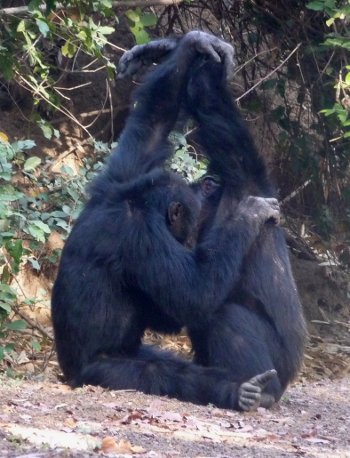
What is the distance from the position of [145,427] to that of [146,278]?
1.24 m

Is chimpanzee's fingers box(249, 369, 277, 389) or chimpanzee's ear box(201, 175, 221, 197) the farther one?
chimpanzee's ear box(201, 175, 221, 197)

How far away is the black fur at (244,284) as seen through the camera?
536cm

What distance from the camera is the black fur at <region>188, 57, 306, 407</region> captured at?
211 inches

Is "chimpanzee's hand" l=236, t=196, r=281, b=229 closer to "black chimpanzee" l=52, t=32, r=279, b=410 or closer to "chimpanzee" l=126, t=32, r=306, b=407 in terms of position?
"black chimpanzee" l=52, t=32, r=279, b=410

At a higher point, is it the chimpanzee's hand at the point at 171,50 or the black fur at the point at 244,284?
the chimpanzee's hand at the point at 171,50

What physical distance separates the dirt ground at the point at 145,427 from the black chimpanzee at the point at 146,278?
233 mm

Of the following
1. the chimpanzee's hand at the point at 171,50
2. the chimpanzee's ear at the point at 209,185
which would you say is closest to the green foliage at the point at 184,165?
the chimpanzee's hand at the point at 171,50

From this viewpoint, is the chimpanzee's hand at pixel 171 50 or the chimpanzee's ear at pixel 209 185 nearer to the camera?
the chimpanzee's hand at pixel 171 50

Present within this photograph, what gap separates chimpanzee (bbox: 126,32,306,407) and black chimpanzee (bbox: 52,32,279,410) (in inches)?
4.1

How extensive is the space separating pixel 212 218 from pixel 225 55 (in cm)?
98

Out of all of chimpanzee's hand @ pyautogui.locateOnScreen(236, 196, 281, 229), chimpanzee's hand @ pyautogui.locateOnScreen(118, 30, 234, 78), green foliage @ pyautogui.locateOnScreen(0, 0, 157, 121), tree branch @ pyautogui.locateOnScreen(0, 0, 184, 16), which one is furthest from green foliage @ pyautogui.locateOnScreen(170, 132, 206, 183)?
chimpanzee's hand @ pyautogui.locateOnScreen(236, 196, 281, 229)

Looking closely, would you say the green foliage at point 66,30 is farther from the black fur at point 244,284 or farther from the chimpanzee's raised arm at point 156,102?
the black fur at point 244,284

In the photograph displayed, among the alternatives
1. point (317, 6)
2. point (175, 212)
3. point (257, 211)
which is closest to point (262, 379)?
point (257, 211)

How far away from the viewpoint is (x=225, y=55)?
5695 millimetres
